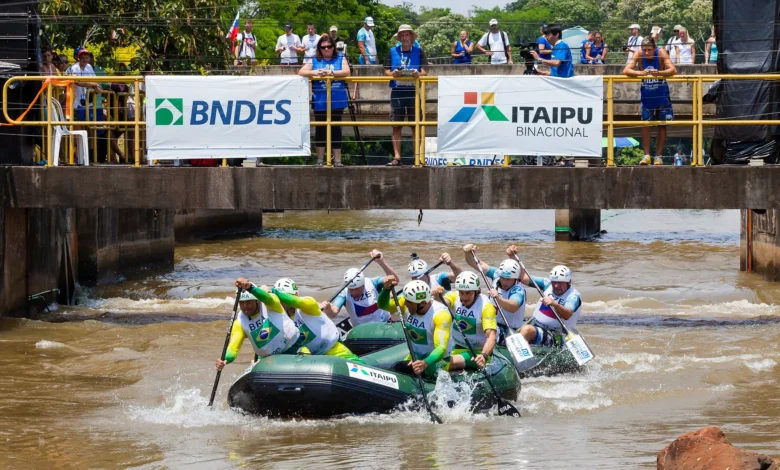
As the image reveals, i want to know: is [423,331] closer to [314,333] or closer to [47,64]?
[314,333]

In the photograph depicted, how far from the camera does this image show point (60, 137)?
18.2 meters

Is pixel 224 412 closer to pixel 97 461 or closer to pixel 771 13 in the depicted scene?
pixel 97 461

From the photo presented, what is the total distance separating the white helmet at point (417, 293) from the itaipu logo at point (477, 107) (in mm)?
4939

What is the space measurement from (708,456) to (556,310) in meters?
6.29

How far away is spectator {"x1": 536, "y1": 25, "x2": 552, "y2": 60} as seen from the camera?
18250mm

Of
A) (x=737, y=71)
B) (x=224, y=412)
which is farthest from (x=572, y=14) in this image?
(x=224, y=412)

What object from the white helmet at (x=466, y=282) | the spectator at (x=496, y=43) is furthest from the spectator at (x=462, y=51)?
the white helmet at (x=466, y=282)

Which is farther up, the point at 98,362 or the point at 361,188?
Result: the point at 361,188

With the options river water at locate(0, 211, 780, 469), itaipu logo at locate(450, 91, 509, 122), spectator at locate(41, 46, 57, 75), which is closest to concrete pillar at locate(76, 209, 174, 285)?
river water at locate(0, 211, 780, 469)

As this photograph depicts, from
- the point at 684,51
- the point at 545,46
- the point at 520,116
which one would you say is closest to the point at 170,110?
the point at 520,116

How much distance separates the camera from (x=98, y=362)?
52.1 feet

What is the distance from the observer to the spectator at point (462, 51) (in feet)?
71.6

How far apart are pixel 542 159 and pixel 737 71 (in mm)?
3276

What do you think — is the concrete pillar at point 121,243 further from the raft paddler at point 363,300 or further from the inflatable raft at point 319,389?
the inflatable raft at point 319,389
